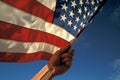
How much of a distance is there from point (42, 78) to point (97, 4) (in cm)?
279

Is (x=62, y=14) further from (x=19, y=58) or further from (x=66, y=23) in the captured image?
(x=19, y=58)

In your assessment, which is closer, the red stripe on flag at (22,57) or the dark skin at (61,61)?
the dark skin at (61,61)

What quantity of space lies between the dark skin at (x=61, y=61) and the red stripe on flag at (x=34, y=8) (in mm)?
1121

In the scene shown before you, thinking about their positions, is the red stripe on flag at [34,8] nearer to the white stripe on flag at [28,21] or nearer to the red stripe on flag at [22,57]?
the white stripe on flag at [28,21]

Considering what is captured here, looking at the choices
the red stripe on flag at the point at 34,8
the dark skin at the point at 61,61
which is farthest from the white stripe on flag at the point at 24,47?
the dark skin at the point at 61,61

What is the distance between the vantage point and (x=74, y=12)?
340 inches

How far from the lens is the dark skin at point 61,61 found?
7.27 metres

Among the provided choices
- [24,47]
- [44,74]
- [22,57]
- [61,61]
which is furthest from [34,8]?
[44,74]

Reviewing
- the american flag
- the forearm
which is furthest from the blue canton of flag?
the forearm

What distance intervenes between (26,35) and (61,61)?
3.53 ft

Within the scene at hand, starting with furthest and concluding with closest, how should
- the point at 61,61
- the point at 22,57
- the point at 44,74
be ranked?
the point at 22,57 < the point at 61,61 < the point at 44,74

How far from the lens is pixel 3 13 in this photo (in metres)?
7.39

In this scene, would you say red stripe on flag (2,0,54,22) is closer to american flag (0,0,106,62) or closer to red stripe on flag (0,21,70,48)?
american flag (0,0,106,62)

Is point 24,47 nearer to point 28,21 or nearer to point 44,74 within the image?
point 28,21
